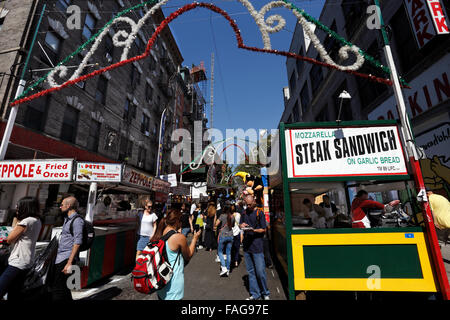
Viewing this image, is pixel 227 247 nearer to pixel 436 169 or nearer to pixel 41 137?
pixel 436 169

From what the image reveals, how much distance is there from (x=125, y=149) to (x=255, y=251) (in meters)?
16.2

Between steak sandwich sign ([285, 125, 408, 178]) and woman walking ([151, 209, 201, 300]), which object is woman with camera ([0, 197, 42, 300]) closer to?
woman walking ([151, 209, 201, 300])

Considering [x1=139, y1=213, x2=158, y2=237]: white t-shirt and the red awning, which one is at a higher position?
the red awning

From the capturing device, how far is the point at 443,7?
6.31m

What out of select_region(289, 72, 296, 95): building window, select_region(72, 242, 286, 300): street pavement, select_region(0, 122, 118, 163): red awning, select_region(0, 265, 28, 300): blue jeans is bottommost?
select_region(72, 242, 286, 300): street pavement

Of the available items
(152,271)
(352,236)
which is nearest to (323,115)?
(352,236)

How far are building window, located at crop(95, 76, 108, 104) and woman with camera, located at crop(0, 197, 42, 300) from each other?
45.6ft

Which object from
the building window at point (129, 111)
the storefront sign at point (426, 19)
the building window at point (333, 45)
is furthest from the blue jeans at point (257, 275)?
the building window at point (129, 111)

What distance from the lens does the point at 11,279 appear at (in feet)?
10.0

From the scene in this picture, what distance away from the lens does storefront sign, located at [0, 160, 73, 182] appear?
20.0 ft

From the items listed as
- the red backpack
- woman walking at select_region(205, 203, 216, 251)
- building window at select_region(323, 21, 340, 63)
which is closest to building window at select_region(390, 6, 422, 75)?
building window at select_region(323, 21, 340, 63)

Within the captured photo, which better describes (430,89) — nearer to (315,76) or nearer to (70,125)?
(315,76)
